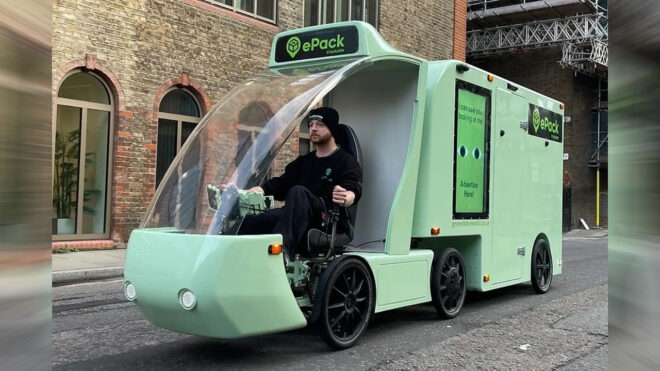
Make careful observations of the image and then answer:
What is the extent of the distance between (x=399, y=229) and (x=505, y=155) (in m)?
2.26

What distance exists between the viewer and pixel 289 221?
4.44 metres

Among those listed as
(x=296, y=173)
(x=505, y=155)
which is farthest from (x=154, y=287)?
(x=505, y=155)

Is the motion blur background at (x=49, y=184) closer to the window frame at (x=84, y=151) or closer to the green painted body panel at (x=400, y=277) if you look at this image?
the green painted body panel at (x=400, y=277)

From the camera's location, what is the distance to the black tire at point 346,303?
4527 mm

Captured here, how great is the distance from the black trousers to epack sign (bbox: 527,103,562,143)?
13.1 ft

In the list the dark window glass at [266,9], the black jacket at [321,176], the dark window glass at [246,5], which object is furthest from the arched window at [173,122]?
the black jacket at [321,176]

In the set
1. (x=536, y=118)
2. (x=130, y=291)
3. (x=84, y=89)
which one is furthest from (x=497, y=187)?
(x=84, y=89)

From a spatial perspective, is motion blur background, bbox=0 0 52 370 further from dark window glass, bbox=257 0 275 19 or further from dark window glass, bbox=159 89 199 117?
dark window glass, bbox=257 0 275 19

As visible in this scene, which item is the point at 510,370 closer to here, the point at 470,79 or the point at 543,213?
the point at 470,79

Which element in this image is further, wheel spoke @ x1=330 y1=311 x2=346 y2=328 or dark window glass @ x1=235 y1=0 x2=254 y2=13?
dark window glass @ x1=235 y1=0 x2=254 y2=13

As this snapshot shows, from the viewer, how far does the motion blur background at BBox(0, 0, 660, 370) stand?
2.19ft

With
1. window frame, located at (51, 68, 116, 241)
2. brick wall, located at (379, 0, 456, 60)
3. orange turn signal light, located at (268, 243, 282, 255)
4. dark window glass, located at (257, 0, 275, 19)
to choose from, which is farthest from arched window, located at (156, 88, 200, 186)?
orange turn signal light, located at (268, 243, 282, 255)

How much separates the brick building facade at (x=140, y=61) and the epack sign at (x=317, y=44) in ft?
12.4

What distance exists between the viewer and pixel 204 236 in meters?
3.89
